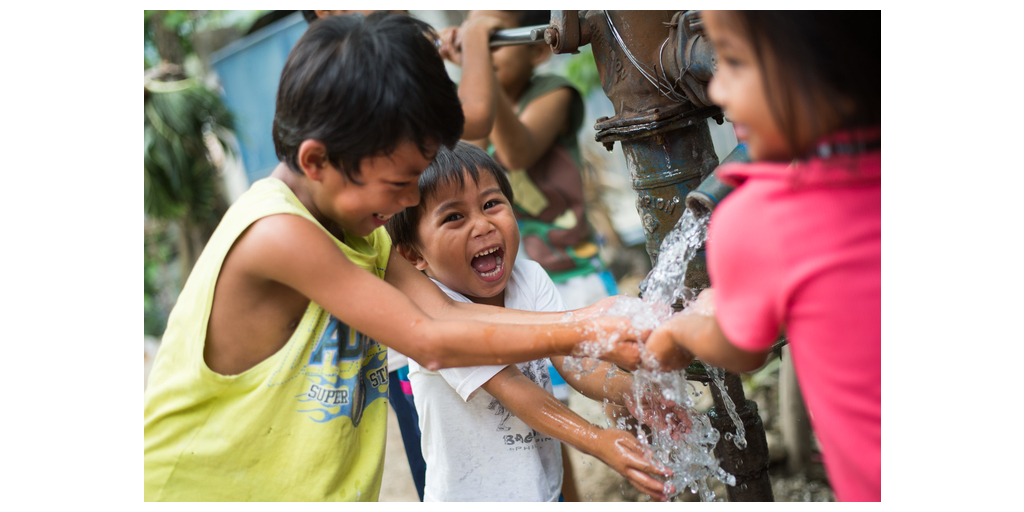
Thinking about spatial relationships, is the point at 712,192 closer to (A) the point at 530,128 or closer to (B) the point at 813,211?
(B) the point at 813,211

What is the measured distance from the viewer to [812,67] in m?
0.98

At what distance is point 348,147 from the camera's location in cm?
139

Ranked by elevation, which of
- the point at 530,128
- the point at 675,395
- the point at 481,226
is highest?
the point at 530,128

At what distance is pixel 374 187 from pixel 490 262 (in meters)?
0.51

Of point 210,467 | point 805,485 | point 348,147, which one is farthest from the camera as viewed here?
point 805,485

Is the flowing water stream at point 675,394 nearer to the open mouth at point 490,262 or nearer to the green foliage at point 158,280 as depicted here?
the open mouth at point 490,262

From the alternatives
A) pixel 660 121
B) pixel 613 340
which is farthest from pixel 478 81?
pixel 613 340

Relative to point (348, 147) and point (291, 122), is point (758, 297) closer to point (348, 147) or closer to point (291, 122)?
point (348, 147)

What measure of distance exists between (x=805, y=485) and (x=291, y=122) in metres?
2.56

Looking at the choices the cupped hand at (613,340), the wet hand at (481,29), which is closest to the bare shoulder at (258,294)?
the cupped hand at (613,340)

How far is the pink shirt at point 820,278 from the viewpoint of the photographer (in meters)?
0.99

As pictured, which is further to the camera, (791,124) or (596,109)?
(596,109)

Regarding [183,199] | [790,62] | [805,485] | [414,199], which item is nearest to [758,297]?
[790,62]

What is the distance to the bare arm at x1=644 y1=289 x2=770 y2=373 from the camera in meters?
1.16
